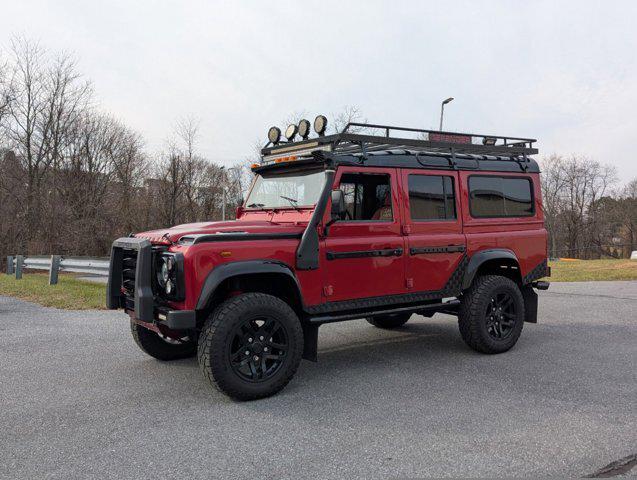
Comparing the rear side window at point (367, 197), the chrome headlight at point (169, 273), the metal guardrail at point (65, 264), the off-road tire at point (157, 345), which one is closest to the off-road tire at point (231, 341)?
the chrome headlight at point (169, 273)

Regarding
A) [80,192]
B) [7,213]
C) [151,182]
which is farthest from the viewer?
[151,182]

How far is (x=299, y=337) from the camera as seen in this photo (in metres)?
4.52

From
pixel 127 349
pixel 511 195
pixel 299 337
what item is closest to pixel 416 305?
pixel 299 337

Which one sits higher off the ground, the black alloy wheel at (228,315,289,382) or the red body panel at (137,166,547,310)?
the red body panel at (137,166,547,310)

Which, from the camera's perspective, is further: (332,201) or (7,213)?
(7,213)

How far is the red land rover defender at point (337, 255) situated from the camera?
4277mm

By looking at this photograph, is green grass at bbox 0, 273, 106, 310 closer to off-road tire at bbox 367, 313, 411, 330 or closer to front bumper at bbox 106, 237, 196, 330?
front bumper at bbox 106, 237, 196, 330

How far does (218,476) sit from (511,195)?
5.02 meters

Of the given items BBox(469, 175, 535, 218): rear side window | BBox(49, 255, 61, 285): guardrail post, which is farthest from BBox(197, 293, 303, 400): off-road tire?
BBox(49, 255, 61, 285): guardrail post

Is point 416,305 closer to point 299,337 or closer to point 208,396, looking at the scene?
point 299,337

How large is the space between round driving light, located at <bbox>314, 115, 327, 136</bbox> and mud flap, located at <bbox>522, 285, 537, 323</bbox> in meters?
3.47

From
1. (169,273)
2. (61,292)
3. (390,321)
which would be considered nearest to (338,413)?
(169,273)

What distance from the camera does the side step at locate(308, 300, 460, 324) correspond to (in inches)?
189

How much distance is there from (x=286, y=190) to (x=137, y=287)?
191 centimetres
